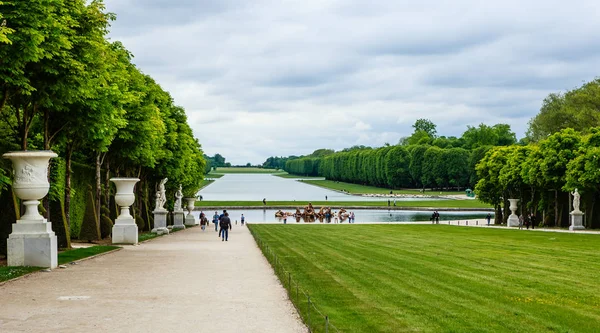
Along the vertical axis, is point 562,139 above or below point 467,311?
above

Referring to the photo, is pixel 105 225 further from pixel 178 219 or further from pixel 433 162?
pixel 433 162

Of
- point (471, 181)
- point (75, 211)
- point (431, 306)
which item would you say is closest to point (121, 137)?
point (75, 211)

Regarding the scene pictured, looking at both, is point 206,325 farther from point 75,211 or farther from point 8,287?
point 75,211

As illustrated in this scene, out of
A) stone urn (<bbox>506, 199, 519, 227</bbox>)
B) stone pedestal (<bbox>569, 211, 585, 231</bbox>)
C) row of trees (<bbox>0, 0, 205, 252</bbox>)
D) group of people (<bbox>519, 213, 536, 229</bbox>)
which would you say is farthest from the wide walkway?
stone urn (<bbox>506, 199, 519, 227</bbox>)

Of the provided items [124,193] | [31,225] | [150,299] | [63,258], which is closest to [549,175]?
[124,193]

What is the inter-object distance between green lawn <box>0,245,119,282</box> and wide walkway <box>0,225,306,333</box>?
0.45 metres

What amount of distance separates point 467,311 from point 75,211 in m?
29.0

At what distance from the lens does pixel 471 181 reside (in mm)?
153125

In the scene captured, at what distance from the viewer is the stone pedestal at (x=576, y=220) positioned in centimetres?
5518

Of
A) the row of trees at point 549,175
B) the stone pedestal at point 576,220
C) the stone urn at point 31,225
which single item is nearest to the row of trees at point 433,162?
the row of trees at point 549,175

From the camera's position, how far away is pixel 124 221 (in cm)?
3631

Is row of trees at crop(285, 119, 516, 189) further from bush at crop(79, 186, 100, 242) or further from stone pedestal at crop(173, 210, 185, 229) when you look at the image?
bush at crop(79, 186, 100, 242)

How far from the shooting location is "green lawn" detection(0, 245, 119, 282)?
64.6 ft

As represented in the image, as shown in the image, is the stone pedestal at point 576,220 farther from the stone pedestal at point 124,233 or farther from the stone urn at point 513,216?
the stone pedestal at point 124,233
